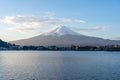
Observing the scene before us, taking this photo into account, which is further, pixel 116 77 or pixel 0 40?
pixel 0 40

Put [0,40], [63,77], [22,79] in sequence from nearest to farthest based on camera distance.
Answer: [22,79] → [63,77] → [0,40]

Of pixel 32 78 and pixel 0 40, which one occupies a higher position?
pixel 0 40

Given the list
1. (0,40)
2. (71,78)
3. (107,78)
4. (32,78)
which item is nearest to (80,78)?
(71,78)

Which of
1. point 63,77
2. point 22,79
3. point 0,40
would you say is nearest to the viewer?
point 22,79

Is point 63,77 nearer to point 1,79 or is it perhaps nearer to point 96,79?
point 96,79

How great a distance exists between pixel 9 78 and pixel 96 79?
8.09 metres

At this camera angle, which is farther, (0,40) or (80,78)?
(0,40)

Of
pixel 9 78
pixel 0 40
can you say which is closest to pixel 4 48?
pixel 0 40

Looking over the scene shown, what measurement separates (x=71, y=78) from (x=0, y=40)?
16933cm

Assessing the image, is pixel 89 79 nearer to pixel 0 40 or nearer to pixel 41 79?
pixel 41 79

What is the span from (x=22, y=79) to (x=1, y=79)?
205cm

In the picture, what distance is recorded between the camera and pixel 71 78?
2783 centimetres

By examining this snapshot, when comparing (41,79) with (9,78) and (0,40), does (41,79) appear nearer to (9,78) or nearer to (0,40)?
(9,78)

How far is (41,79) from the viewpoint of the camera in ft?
88.6
